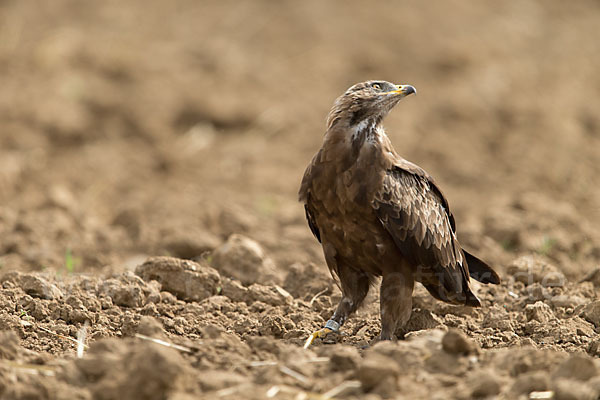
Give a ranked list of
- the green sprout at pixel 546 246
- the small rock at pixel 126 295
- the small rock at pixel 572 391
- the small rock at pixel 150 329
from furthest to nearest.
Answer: the green sprout at pixel 546 246
the small rock at pixel 126 295
the small rock at pixel 150 329
the small rock at pixel 572 391

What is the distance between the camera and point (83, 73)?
580 inches

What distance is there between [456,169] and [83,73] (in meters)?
7.06

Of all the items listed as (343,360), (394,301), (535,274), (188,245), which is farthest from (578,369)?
(188,245)

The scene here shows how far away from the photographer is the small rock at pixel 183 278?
21.7 feet

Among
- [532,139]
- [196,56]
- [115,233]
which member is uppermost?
[196,56]

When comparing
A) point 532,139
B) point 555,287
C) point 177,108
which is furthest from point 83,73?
point 555,287

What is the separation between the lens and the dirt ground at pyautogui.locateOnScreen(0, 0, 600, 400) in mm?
4664

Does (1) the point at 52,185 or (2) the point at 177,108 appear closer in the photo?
(1) the point at 52,185

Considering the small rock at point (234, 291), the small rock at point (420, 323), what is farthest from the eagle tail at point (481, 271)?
the small rock at point (234, 291)

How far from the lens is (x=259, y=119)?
46.2 feet

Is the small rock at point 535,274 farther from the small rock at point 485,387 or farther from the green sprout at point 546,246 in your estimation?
the small rock at point 485,387

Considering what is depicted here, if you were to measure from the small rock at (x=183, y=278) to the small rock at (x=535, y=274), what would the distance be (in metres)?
2.78

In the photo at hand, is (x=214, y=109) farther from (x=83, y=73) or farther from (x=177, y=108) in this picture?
(x=83, y=73)

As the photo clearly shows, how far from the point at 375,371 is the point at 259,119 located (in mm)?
10044
